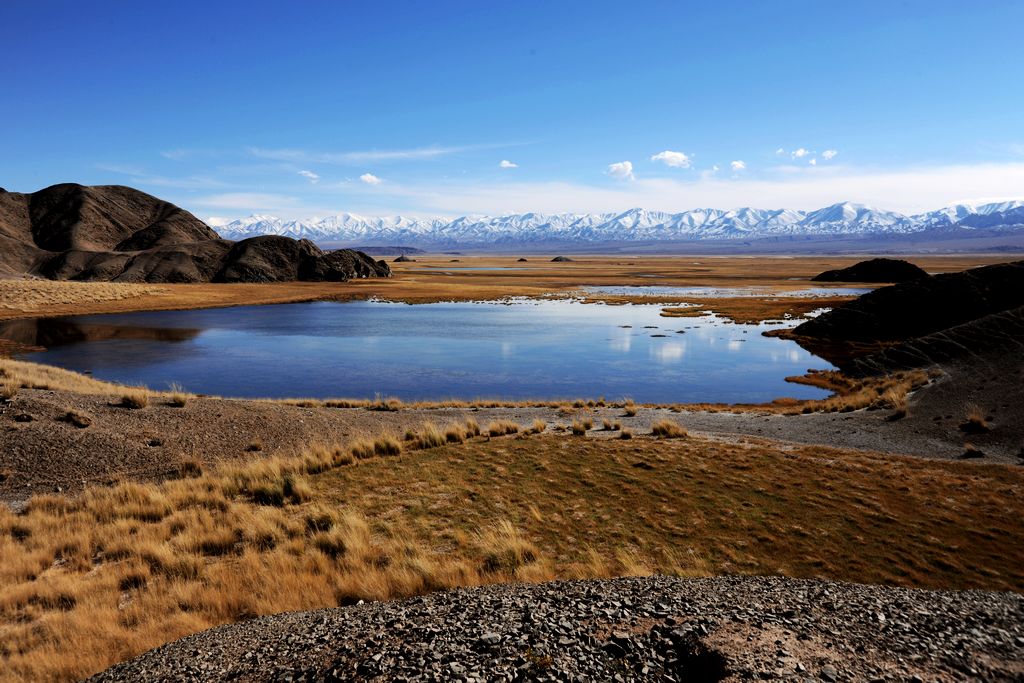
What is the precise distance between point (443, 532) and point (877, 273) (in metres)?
112

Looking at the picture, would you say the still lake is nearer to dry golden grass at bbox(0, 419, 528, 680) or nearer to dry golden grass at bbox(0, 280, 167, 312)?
dry golden grass at bbox(0, 280, 167, 312)

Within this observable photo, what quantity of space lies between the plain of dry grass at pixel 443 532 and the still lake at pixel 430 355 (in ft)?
41.9

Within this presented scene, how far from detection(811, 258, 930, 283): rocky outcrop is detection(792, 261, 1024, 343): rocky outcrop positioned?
54.5 m

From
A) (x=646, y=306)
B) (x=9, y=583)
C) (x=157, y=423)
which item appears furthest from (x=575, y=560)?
(x=646, y=306)

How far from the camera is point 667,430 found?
1925 cm

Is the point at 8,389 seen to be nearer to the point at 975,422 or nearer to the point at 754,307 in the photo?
the point at 975,422

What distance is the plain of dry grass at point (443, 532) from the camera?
25.5 ft

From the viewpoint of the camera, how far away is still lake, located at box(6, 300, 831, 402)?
95.6 feet

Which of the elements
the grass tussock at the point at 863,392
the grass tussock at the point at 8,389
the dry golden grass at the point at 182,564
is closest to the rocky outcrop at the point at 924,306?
the grass tussock at the point at 863,392

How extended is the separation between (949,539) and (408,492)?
11.9 meters

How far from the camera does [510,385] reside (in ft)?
98.3

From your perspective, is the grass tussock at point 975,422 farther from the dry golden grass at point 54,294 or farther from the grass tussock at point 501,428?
the dry golden grass at point 54,294

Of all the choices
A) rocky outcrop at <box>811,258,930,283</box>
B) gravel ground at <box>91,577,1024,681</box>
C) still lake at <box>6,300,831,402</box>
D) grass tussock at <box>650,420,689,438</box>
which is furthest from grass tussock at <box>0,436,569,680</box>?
rocky outcrop at <box>811,258,930,283</box>

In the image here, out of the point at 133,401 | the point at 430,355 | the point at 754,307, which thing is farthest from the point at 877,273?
the point at 133,401
